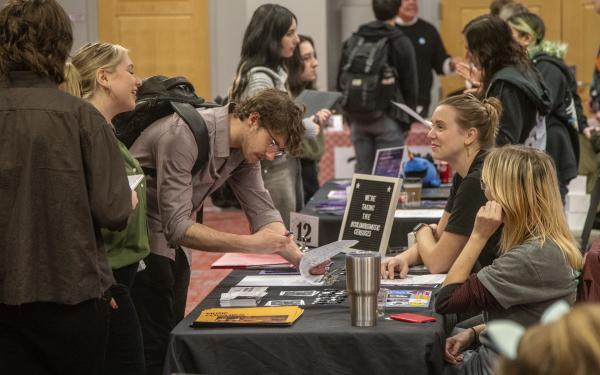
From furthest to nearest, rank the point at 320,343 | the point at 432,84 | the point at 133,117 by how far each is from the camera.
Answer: the point at 432,84
the point at 133,117
the point at 320,343

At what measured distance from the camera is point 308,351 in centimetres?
276

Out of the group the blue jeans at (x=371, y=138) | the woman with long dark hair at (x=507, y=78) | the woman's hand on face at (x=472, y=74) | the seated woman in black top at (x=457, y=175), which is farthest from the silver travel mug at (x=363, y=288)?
the blue jeans at (x=371, y=138)

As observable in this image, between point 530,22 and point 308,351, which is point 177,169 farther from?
point 530,22

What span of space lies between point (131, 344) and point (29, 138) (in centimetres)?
76

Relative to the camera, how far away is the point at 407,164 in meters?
5.80

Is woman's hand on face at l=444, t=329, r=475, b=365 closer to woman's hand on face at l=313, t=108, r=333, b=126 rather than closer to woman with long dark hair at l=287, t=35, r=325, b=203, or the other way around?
woman's hand on face at l=313, t=108, r=333, b=126

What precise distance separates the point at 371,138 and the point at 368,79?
41 cm

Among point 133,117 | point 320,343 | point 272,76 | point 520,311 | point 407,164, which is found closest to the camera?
point 320,343

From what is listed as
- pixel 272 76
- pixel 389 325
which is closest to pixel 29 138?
pixel 389 325

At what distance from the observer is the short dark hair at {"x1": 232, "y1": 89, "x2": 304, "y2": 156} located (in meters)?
3.36

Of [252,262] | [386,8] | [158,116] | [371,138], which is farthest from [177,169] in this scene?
[386,8]

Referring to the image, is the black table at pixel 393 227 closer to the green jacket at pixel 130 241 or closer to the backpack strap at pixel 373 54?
the green jacket at pixel 130 241

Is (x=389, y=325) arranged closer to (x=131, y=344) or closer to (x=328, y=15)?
(x=131, y=344)

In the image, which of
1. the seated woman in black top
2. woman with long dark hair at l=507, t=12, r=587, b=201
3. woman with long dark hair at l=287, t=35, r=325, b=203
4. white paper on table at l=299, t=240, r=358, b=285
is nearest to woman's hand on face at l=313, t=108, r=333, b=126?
woman with long dark hair at l=287, t=35, r=325, b=203
